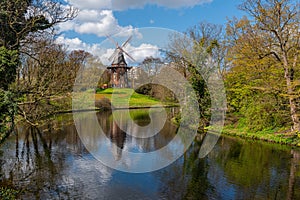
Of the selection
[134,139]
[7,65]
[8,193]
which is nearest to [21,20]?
[7,65]

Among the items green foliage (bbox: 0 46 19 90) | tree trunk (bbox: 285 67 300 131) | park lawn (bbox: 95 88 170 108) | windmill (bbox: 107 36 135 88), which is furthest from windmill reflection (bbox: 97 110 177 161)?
windmill (bbox: 107 36 135 88)

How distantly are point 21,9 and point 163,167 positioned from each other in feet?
30.1

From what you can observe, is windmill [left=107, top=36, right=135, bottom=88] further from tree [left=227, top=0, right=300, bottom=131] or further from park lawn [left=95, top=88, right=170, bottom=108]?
tree [left=227, top=0, right=300, bottom=131]

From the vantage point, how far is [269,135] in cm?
1947

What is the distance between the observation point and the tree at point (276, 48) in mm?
17625

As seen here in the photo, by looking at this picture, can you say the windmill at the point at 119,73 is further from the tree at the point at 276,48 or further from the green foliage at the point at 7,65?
the green foliage at the point at 7,65

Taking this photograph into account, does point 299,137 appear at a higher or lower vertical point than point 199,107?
lower

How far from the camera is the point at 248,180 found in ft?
36.8

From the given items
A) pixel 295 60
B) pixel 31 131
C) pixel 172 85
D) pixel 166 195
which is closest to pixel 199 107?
pixel 172 85

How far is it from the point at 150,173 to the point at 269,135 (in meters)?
11.0

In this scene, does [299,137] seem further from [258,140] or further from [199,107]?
[199,107]

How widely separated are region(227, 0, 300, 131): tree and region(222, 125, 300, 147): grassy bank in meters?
0.66

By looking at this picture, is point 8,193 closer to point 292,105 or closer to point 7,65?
point 7,65

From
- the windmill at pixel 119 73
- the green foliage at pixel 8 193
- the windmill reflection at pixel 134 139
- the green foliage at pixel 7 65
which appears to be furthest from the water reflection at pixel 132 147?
the windmill at pixel 119 73
